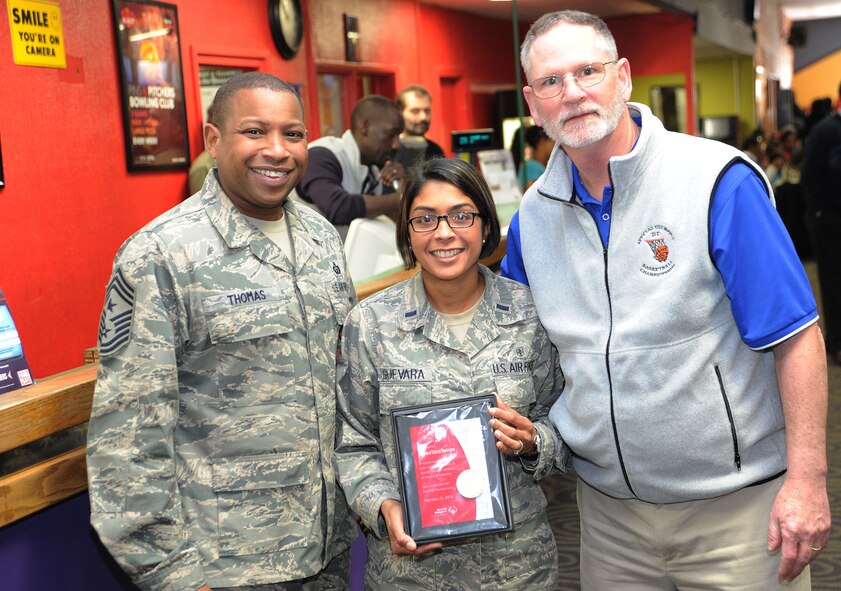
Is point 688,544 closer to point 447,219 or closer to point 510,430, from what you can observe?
point 510,430

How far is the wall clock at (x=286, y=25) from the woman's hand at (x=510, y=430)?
12.1 feet

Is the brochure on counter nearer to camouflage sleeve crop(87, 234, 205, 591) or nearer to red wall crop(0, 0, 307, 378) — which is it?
camouflage sleeve crop(87, 234, 205, 591)

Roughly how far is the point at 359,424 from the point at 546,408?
43cm

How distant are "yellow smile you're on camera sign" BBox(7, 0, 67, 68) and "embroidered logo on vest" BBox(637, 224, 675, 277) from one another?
357 centimetres

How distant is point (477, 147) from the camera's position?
5199 millimetres

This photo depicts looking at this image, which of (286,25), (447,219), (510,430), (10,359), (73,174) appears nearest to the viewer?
(510,430)

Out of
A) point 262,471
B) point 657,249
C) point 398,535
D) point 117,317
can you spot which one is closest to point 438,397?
point 398,535

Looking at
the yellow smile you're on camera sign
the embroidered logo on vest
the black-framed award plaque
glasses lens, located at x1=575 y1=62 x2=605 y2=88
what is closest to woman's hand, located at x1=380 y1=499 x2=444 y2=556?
the black-framed award plaque

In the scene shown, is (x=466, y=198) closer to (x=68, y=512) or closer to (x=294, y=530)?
(x=294, y=530)

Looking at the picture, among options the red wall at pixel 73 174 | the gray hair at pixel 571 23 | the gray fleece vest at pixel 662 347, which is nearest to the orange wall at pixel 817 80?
the red wall at pixel 73 174

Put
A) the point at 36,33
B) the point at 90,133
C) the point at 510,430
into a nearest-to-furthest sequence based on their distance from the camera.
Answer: the point at 510,430 → the point at 36,33 → the point at 90,133

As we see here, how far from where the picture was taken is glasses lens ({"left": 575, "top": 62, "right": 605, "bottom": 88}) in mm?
1905

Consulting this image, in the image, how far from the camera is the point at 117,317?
5.79 ft

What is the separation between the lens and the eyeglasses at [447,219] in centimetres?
200
